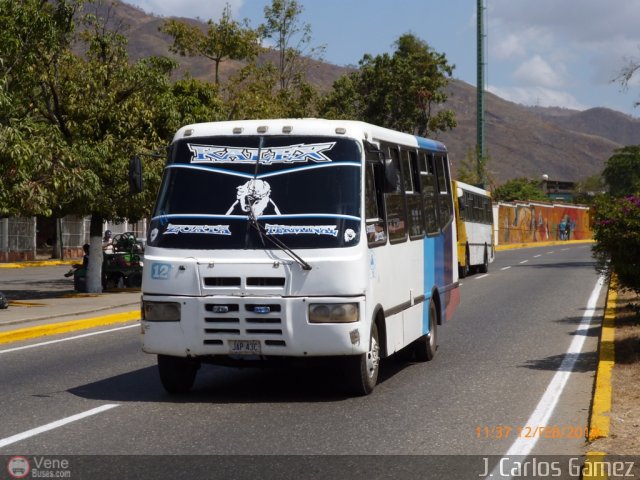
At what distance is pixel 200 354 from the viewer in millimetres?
10242

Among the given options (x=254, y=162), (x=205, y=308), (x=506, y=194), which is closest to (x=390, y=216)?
(x=254, y=162)

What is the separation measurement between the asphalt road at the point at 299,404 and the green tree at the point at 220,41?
80.5ft

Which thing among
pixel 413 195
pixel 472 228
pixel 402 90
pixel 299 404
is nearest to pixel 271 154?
pixel 299 404

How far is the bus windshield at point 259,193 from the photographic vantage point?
34.1 feet

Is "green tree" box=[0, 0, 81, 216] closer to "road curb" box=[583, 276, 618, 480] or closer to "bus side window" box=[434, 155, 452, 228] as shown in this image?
"bus side window" box=[434, 155, 452, 228]

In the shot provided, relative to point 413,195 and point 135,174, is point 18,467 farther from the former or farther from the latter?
point 413,195

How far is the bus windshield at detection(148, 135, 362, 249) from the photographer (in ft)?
34.1

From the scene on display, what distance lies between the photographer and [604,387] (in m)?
10.6

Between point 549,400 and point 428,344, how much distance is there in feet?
10.6

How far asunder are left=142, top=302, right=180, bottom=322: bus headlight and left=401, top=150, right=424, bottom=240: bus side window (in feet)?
11.2

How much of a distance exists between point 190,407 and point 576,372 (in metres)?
4.86

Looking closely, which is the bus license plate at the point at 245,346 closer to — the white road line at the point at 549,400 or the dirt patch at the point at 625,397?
the white road line at the point at 549,400

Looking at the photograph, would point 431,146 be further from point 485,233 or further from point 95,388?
point 485,233

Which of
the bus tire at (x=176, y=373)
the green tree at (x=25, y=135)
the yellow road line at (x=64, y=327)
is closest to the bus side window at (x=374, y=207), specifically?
the bus tire at (x=176, y=373)
